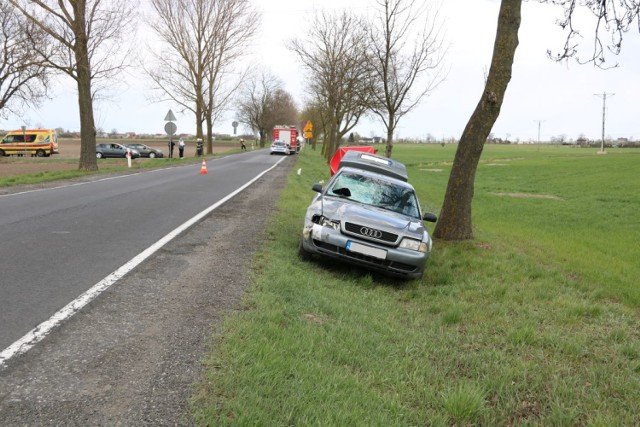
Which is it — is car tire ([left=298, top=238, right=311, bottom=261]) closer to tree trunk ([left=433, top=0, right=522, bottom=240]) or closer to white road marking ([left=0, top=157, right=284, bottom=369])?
white road marking ([left=0, top=157, right=284, bottom=369])

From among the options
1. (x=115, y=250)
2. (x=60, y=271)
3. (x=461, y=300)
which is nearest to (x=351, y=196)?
(x=461, y=300)

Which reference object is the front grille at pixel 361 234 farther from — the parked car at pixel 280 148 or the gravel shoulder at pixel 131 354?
the parked car at pixel 280 148

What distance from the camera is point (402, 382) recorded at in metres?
3.58

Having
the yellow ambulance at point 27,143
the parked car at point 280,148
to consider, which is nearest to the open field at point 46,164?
the yellow ambulance at point 27,143

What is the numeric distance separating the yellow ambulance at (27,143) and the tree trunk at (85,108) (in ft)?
78.3

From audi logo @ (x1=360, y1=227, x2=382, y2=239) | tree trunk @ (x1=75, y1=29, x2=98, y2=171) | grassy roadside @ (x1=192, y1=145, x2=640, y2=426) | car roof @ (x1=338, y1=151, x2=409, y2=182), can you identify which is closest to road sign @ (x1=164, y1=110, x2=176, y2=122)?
tree trunk @ (x1=75, y1=29, x2=98, y2=171)

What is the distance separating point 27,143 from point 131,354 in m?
43.6

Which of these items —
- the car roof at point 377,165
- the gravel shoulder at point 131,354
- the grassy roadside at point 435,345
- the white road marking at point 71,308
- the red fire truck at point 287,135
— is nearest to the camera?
the gravel shoulder at point 131,354

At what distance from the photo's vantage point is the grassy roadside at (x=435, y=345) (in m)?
3.12

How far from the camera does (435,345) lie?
446 cm

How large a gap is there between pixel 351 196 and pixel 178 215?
3.64m

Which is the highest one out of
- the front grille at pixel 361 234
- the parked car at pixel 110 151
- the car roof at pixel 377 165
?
the parked car at pixel 110 151

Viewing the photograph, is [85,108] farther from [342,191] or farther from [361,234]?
[361,234]

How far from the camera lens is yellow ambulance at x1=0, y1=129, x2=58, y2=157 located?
39562 millimetres
